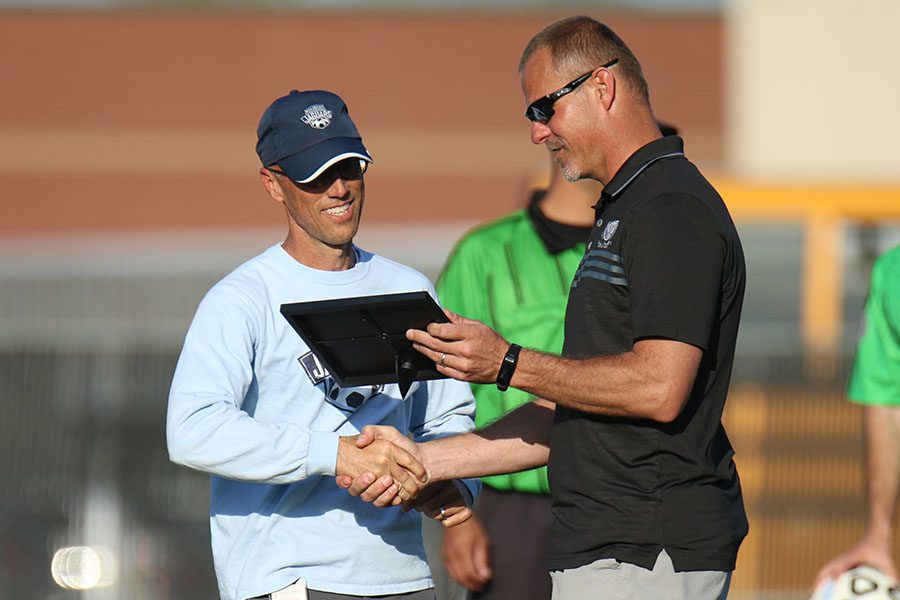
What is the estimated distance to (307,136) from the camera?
3660 millimetres

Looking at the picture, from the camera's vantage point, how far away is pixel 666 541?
332cm

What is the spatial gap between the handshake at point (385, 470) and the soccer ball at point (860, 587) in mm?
1952

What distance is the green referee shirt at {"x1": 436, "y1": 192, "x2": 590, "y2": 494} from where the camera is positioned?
4875 millimetres

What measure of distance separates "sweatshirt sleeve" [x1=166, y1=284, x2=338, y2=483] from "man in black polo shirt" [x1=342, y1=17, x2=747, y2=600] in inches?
8.9

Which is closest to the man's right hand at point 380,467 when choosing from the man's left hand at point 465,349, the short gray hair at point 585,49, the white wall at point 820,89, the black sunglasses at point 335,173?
the man's left hand at point 465,349

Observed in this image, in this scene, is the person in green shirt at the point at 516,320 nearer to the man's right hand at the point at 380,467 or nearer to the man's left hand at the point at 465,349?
the man's right hand at the point at 380,467

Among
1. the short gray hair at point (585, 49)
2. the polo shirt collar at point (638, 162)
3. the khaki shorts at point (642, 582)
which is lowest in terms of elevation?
the khaki shorts at point (642, 582)

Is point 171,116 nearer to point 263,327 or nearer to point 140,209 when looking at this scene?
point 140,209

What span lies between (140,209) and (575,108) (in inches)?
1035

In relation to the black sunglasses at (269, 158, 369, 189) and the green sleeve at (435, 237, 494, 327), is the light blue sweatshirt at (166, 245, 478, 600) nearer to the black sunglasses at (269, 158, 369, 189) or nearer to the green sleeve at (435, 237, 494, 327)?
the black sunglasses at (269, 158, 369, 189)

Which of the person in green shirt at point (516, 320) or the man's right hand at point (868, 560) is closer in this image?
the person in green shirt at point (516, 320)

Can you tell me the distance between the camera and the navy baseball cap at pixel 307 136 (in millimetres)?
3635

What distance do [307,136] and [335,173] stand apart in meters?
0.14

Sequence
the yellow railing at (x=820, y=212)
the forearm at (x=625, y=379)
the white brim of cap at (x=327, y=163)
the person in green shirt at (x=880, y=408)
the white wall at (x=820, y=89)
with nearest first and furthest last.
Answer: the forearm at (x=625, y=379) → the white brim of cap at (x=327, y=163) → the person in green shirt at (x=880, y=408) → the yellow railing at (x=820, y=212) → the white wall at (x=820, y=89)
